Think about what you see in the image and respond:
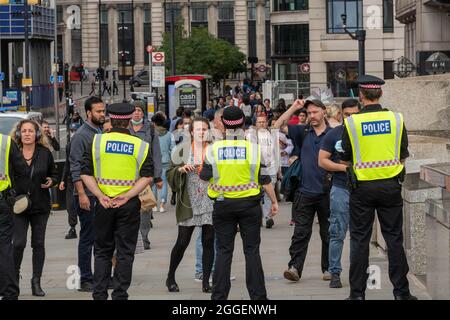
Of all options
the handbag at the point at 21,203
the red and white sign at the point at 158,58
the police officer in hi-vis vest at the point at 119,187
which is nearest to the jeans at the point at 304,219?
the police officer in hi-vis vest at the point at 119,187

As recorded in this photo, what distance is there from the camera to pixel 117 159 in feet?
34.6

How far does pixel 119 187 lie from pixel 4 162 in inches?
43.3

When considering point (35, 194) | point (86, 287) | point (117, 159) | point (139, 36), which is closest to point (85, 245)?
point (86, 287)

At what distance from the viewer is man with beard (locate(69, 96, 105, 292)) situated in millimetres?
12180

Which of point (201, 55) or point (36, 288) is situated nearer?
point (36, 288)

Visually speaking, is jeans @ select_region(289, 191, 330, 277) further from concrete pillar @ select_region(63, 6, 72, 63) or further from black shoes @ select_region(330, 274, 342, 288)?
concrete pillar @ select_region(63, 6, 72, 63)

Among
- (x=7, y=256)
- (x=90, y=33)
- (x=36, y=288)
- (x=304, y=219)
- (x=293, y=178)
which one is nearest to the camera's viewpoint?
(x=7, y=256)

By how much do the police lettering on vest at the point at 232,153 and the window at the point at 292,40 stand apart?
231 feet

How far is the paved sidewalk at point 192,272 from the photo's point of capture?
11.9 m

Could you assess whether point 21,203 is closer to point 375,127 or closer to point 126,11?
point 375,127

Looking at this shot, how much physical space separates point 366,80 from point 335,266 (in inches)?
95.4

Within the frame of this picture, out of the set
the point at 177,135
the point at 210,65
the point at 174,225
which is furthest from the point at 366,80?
the point at 210,65

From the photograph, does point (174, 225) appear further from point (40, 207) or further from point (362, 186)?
point (362, 186)

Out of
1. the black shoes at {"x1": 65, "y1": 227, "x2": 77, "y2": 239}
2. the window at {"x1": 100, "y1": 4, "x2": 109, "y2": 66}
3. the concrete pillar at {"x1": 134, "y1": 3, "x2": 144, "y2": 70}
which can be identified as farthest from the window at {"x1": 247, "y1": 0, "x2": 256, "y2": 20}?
the black shoes at {"x1": 65, "y1": 227, "x2": 77, "y2": 239}
